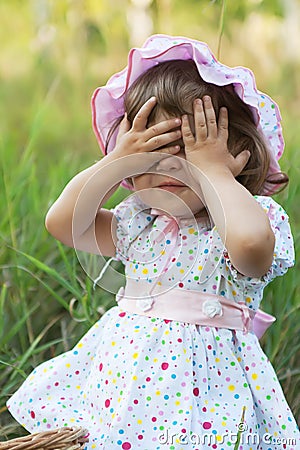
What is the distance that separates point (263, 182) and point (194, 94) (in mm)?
220

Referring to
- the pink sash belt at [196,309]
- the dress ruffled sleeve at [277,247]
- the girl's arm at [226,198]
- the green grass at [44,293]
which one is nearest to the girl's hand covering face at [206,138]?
the girl's arm at [226,198]

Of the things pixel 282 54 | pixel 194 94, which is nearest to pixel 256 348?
pixel 194 94

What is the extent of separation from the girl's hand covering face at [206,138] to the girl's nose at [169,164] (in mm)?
18

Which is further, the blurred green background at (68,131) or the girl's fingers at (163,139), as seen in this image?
the blurred green background at (68,131)

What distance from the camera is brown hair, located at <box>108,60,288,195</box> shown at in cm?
134

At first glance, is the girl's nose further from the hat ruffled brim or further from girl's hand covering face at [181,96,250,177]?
the hat ruffled brim

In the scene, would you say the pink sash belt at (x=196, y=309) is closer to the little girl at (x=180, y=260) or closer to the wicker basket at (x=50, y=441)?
the little girl at (x=180, y=260)

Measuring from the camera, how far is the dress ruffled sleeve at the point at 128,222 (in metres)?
1.45

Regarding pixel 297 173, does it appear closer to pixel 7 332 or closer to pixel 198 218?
pixel 198 218

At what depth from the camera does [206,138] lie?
132 cm

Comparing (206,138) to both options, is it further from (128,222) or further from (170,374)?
(170,374)

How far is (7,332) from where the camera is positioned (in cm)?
176

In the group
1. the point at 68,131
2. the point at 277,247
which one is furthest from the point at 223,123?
the point at 68,131

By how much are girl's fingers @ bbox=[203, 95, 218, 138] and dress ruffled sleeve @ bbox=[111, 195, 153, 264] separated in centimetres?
20
